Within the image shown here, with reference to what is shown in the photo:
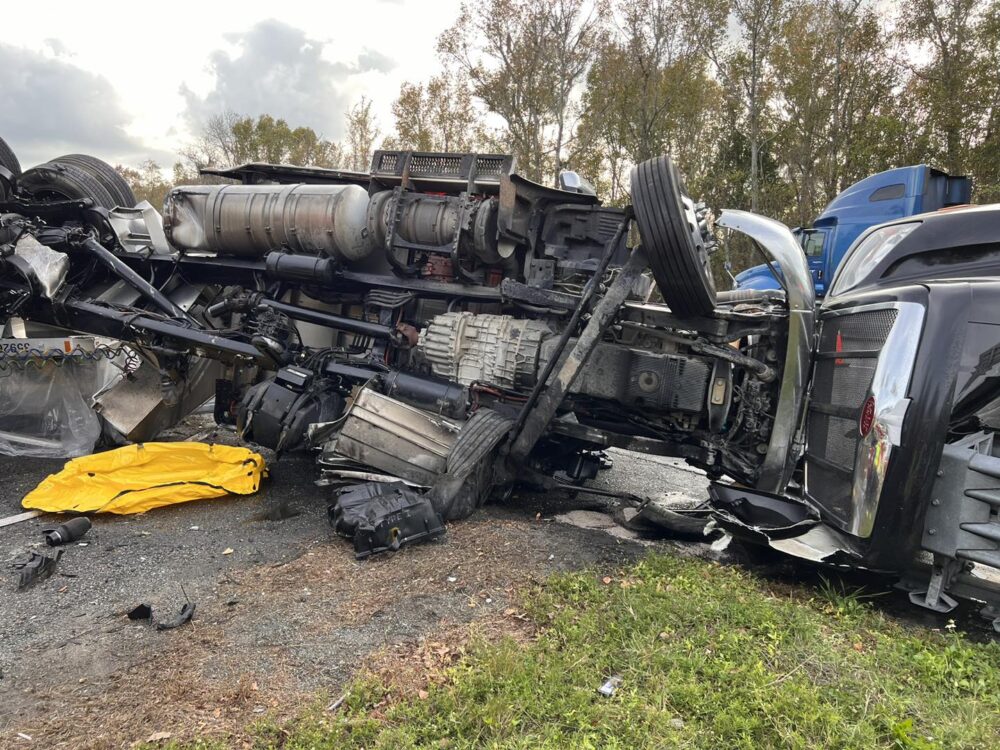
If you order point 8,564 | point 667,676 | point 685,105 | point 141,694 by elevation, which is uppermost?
point 685,105

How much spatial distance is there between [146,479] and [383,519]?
6.81 feet

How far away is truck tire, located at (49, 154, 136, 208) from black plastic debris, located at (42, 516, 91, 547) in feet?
12.6

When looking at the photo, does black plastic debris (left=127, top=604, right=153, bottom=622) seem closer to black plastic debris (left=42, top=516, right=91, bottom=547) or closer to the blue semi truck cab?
black plastic debris (left=42, top=516, right=91, bottom=547)

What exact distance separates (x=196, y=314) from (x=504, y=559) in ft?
14.1

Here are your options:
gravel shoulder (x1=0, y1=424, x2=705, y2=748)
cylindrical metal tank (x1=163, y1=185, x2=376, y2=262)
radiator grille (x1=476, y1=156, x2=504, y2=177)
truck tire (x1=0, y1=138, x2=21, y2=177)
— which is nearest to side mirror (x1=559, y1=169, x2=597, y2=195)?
radiator grille (x1=476, y1=156, x2=504, y2=177)

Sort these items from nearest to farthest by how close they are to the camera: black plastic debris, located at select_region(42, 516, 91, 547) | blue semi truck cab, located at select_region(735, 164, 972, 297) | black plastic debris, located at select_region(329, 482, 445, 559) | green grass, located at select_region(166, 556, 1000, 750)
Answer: green grass, located at select_region(166, 556, 1000, 750) → black plastic debris, located at select_region(329, 482, 445, 559) → black plastic debris, located at select_region(42, 516, 91, 547) → blue semi truck cab, located at select_region(735, 164, 972, 297)

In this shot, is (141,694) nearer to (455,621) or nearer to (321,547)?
(455,621)

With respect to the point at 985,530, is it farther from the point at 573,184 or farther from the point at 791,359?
the point at 573,184

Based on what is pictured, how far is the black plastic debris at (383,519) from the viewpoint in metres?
3.42

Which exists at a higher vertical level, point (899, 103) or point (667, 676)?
point (899, 103)

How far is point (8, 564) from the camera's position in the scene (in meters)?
3.45

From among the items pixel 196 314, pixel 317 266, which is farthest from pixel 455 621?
pixel 196 314

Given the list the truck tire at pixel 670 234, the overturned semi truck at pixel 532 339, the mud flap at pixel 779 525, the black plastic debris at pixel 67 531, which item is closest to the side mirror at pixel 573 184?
the overturned semi truck at pixel 532 339

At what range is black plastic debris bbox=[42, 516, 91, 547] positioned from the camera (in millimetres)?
3707
